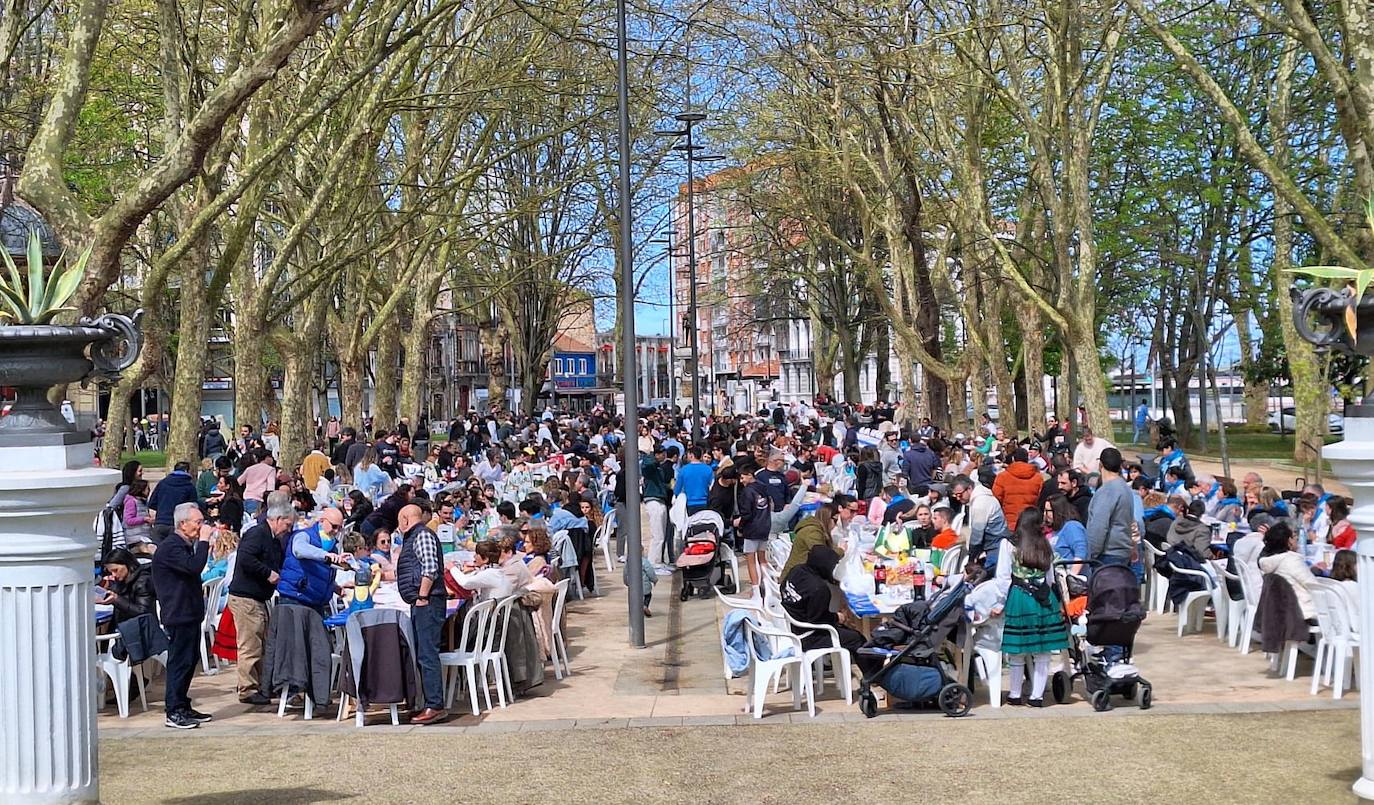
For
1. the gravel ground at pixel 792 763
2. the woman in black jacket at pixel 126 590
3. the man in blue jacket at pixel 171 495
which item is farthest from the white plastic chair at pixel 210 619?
the man in blue jacket at pixel 171 495

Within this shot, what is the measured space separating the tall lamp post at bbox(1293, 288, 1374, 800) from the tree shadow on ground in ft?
17.1

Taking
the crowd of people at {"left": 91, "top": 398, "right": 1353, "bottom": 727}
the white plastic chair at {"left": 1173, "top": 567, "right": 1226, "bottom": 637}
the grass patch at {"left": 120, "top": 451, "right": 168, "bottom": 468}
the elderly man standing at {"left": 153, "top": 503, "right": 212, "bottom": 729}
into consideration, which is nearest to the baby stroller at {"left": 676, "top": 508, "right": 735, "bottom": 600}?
→ the crowd of people at {"left": 91, "top": 398, "right": 1353, "bottom": 727}

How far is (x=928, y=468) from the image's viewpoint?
22.6 m

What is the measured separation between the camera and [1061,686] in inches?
438

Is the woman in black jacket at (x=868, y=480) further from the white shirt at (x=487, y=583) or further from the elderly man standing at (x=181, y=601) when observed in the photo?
the elderly man standing at (x=181, y=601)

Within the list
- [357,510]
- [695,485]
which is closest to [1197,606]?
[695,485]

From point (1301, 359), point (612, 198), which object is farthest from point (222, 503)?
point (612, 198)

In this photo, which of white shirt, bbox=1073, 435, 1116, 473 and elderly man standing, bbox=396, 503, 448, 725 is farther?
white shirt, bbox=1073, 435, 1116, 473

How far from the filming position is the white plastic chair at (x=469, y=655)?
1134cm

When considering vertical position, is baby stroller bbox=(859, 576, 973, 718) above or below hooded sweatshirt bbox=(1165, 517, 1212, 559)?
below

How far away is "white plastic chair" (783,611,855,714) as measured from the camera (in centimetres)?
1090

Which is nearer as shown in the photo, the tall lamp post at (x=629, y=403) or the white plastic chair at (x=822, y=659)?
the white plastic chair at (x=822, y=659)

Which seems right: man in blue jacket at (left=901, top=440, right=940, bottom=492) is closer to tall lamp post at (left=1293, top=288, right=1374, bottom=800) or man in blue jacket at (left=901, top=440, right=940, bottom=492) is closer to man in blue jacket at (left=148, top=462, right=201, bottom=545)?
man in blue jacket at (left=148, top=462, right=201, bottom=545)

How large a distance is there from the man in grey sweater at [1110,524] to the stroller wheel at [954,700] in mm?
2341
